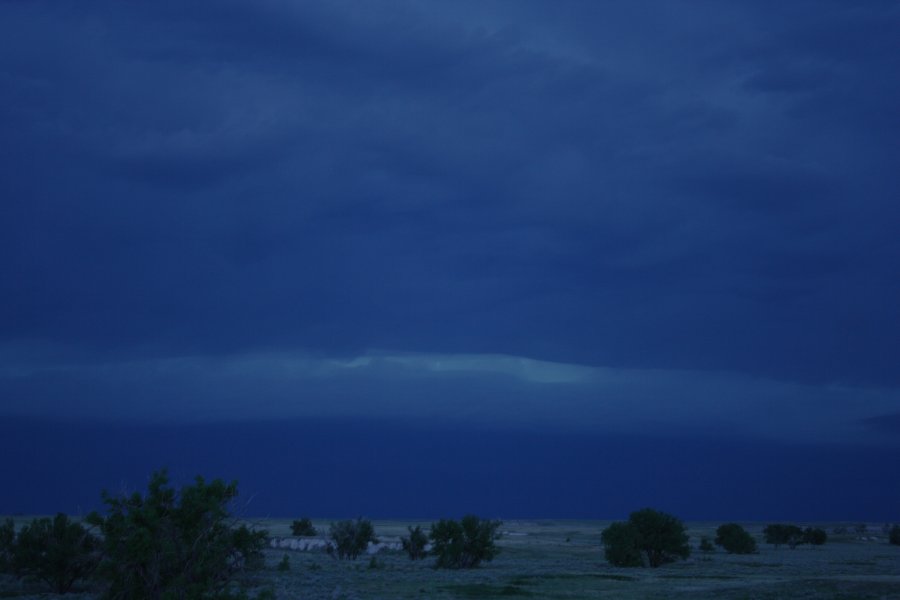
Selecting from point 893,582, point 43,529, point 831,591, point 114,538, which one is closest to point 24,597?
point 43,529

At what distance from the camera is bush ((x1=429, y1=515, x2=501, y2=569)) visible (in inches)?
2178

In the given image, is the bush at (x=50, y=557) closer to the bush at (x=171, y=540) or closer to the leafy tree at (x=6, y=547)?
the leafy tree at (x=6, y=547)

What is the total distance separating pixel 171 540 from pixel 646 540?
44.3 m

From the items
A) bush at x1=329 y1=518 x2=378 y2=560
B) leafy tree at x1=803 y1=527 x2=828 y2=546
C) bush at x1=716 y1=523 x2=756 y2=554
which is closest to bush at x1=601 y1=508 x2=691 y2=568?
bush at x1=329 y1=518 x2=378 y2=560

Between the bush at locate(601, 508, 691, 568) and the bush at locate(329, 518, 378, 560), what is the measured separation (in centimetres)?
1869

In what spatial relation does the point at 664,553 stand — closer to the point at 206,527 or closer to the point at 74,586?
the point at 74,586

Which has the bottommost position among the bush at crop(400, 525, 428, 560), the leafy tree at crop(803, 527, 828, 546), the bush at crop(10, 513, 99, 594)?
the leafy tree at crop(803, 527, 828, 546)

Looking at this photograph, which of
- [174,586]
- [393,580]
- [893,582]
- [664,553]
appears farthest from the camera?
[664,553]

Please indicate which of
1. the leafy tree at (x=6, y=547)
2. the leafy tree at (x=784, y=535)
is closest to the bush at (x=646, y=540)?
the leafy tree at (x=6, y=547)

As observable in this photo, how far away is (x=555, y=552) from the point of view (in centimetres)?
7556

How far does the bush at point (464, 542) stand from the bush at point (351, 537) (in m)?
11.2

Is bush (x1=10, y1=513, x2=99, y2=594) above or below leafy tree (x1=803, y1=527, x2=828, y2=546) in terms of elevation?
above

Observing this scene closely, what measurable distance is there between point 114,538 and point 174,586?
2082mm

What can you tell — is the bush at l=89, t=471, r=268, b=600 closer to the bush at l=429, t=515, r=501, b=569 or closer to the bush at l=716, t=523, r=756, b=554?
the bush at l=429, t=515, r=501, b=569
